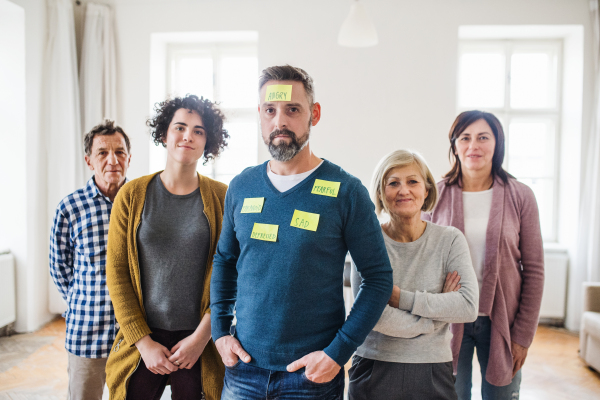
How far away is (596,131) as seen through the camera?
375 cm

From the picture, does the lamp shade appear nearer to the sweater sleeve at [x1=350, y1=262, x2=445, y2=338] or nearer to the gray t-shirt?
the gray t-shirt

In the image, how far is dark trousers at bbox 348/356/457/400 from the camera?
4.00ft

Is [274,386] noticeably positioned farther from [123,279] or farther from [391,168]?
[391,168]

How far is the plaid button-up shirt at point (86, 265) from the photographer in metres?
1.57

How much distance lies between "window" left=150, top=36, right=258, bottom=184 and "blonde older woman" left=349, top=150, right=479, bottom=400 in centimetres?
332

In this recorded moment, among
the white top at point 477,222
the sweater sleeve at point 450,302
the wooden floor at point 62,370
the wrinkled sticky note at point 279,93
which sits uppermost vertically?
the wrinkled sticky note at point 279,93

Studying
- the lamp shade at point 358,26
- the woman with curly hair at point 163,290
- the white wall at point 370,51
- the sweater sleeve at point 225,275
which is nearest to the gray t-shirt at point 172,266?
the woman with curly hair at point 163,290

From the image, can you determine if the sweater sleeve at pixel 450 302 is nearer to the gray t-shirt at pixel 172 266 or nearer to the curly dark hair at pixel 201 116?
the gray t-shirt at pixel 172 266

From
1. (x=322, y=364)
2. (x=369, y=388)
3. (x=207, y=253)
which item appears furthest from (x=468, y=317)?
(x=207, y=253)

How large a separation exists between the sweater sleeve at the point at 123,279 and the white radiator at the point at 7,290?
9.14 ft

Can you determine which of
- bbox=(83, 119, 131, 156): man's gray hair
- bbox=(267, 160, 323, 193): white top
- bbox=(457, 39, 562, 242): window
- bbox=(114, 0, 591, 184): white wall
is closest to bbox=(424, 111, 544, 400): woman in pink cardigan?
bbox=(267, 160, 323, 193): white top

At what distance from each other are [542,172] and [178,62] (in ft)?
14.8

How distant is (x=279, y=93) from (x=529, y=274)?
4.22 ft

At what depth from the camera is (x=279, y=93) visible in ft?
3.88
